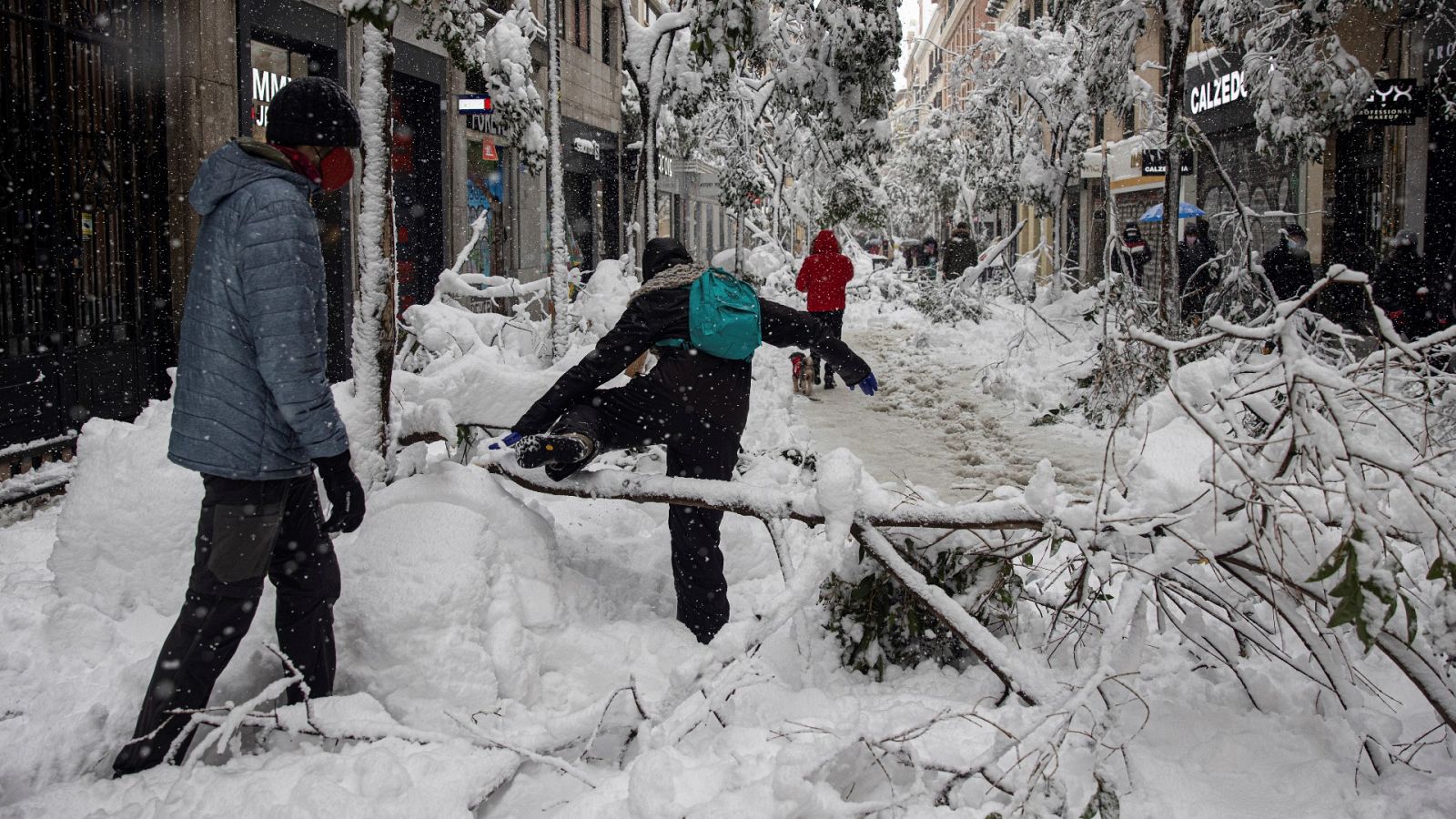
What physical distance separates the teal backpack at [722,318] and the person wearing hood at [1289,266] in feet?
31.7

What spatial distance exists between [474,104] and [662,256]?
10204 mm

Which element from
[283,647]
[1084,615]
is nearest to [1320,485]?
[1084,615]

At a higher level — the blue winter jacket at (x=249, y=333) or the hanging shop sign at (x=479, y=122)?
the hanging shop sign at (x=479, y=122)

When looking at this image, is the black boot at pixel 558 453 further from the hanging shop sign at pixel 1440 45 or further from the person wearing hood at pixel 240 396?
the hanging shop sign at pixel 1440 45

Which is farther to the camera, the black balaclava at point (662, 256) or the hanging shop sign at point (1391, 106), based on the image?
the hanging shop sign at point (1391, 106)

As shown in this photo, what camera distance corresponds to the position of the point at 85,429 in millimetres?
3740

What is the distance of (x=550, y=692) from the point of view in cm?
337

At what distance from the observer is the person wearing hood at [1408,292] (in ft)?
35.6

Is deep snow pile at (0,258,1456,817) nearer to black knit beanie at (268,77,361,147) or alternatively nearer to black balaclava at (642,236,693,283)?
black balaclava at (642,236,693,283)

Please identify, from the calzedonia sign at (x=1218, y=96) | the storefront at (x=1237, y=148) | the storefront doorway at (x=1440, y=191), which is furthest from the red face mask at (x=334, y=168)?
the calzedonia sign at (x=1218, y=96)

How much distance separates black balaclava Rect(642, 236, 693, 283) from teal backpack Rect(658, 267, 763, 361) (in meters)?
0.24

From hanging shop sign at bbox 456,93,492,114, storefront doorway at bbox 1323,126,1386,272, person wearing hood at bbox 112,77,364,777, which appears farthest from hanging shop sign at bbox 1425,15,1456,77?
person wearing hood at bbox 112,77,364,777

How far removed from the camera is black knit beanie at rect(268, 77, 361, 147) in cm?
284

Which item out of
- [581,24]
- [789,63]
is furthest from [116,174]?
[581,24]
